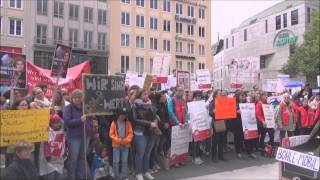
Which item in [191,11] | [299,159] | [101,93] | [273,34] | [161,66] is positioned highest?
[191,11]

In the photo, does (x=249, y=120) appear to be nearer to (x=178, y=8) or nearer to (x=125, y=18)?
(x=125, y=18)

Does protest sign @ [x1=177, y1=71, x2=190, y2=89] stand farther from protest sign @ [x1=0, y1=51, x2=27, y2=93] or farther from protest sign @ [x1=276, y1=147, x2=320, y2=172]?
protest sign @ [x1=276, y1=147, x2=320, y2=172]

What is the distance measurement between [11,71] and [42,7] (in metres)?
49.2

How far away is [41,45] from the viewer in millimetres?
55375

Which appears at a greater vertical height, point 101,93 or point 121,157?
point 101,93

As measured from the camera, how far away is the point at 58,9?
57625mm

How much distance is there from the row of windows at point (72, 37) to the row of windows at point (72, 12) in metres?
1.46

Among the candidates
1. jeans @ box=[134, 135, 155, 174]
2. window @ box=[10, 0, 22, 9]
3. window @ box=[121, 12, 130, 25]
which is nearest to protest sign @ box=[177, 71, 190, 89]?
jeans @ box=[134, 135, 155, 174]

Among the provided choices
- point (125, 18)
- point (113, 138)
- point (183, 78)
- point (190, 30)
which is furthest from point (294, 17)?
point (113, 138)

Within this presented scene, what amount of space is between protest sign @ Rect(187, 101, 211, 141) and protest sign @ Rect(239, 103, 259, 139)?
1327 mm

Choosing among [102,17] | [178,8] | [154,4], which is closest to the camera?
[102,17]

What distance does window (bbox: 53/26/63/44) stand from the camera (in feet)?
188

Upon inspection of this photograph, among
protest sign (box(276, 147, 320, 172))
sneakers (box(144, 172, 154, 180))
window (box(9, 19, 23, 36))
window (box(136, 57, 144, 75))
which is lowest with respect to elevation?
sneakers (box(144, 172, 154, 180))

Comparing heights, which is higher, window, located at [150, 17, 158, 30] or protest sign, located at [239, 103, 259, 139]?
window, located at [150, 17, 158, 30]
